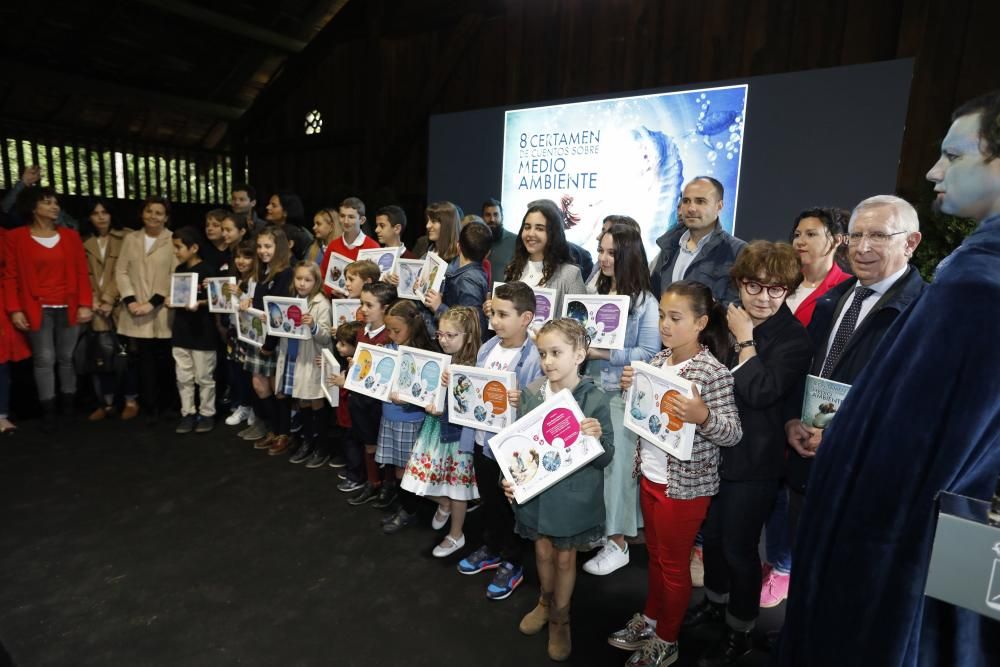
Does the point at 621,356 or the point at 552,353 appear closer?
the point at 552,353

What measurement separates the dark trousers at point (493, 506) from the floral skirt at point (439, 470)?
0.06 meters

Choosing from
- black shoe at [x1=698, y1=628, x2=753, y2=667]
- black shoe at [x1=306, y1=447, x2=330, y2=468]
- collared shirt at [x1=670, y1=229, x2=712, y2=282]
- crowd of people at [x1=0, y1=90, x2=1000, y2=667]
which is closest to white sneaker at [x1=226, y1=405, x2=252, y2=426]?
crowd of people at [x1=0, y1=90, x2=1000, y2=667]

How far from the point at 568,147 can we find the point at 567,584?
4.37 metres

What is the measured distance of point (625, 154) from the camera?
5027 mm

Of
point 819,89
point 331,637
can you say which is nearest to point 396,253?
point 331,637

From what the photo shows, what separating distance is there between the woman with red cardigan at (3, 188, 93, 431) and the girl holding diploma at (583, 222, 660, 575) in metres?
4.07

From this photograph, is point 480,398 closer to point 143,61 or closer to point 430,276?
point 430,276

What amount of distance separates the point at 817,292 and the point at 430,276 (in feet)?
6.66

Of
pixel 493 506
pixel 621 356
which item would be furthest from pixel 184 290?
pixel 621 356

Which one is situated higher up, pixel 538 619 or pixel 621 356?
pixel 621 356

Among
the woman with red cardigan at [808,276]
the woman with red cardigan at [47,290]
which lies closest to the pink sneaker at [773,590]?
the woman with red cardigan at [808,276]

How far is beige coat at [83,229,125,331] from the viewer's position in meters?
4.52

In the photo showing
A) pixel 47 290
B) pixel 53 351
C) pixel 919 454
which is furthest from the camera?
pixel 53 351

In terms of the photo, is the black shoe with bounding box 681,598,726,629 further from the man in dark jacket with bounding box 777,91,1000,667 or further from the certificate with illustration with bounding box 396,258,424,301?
the certificate with illustration with bounding box 396,258,424,301
